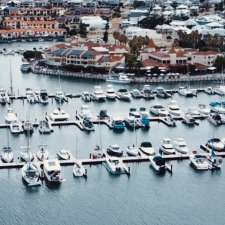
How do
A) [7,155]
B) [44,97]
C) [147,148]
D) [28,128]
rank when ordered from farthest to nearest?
[44,97] → [28,128] → [147,148] → [7,155]

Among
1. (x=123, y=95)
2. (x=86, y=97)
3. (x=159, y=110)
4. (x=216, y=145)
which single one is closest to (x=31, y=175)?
(x=216, y=145)

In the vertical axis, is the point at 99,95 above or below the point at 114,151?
above

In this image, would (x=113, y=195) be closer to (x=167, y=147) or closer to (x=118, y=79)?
(x=167, y=147)

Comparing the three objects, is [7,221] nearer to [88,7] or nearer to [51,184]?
[51,184]

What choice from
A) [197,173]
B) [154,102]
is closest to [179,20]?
[154,102]

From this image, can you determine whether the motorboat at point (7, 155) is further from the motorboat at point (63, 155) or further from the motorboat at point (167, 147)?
the motorboat at point (167, 147)
